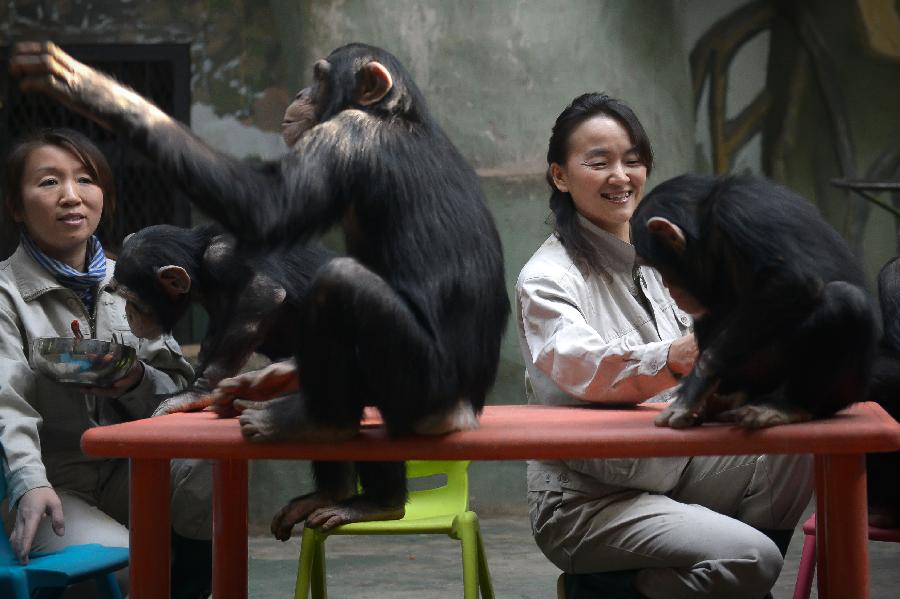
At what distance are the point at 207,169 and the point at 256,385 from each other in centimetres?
57

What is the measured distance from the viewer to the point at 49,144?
11.6ft

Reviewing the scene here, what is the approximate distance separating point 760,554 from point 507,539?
2.98 metres

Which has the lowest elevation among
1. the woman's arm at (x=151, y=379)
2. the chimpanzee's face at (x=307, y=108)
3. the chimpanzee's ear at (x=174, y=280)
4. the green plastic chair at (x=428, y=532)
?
the green plastic chair at (x=428, y=532)

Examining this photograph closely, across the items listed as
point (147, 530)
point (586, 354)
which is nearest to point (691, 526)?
point (586, 354)

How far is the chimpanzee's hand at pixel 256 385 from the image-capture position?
104 inches

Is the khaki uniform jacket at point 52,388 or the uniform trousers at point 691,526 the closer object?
the uniform trousers at point 691,526

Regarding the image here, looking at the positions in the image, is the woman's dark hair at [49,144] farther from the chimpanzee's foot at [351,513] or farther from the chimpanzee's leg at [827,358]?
the chimpanzee's leg at [827,358]

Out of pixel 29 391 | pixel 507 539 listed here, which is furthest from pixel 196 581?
pixel 507 539

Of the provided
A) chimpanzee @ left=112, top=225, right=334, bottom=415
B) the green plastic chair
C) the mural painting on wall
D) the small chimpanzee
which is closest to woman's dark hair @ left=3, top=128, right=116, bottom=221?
chimpanzee @ left=112, top=225, right=334, bottom=415

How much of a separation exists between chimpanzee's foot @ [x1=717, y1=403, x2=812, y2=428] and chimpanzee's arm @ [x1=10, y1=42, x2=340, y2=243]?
0.88 metres

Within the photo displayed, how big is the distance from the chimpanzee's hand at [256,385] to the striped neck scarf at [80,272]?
0.91 meters

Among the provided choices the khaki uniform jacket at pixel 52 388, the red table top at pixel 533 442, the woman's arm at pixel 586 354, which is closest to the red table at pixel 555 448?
the red table top at pixel 533 442

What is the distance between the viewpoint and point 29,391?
3.22 meters

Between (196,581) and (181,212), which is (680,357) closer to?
(196,581)
